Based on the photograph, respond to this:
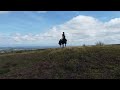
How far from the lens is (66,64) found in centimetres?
2258

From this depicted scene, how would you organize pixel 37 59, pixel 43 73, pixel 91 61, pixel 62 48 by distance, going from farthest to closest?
pixel 62 48 → pixel 37 59 → pixel 91 61 → pixel 43 73

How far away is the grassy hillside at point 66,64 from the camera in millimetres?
19953

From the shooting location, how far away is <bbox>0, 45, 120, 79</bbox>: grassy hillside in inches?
786

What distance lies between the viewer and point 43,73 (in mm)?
20953

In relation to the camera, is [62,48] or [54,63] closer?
[54,63]

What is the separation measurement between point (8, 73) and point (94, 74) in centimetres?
706
